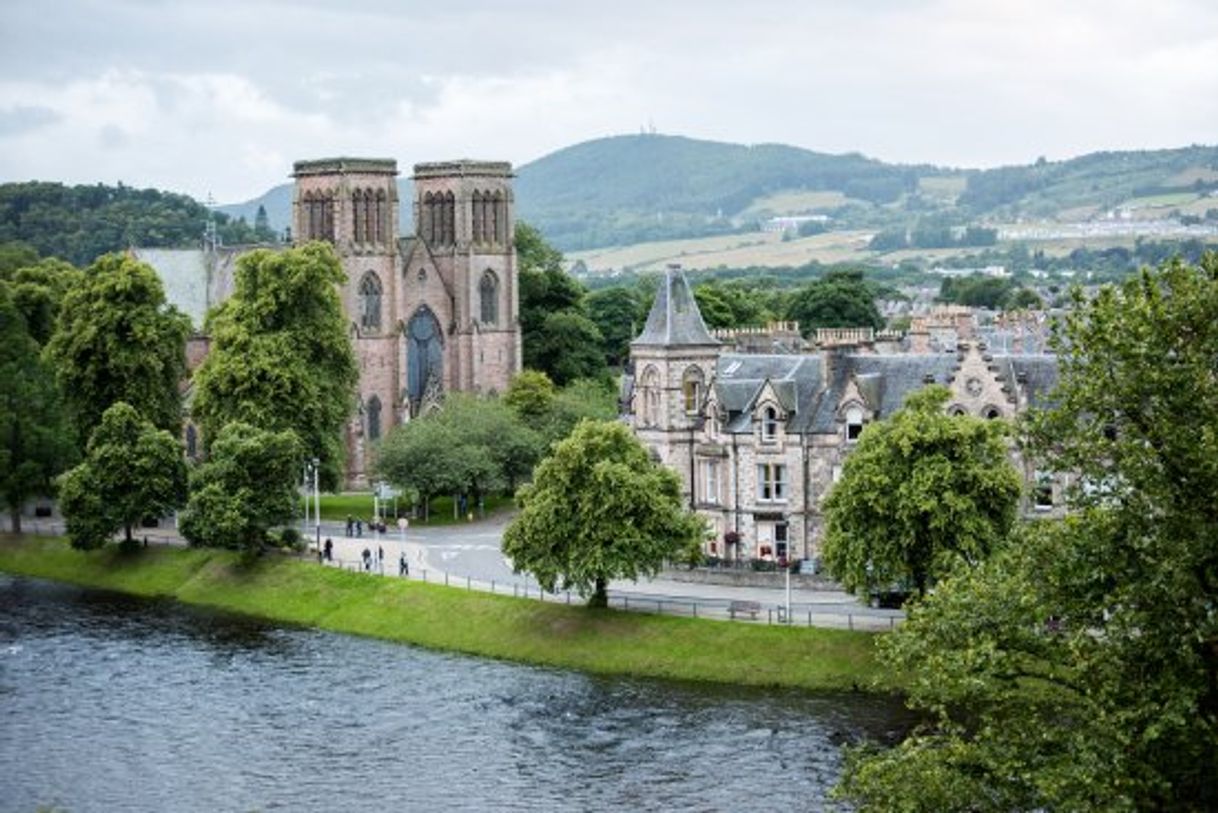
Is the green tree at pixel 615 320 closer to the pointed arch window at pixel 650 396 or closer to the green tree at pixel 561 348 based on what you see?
the green tree at pixel 561 348

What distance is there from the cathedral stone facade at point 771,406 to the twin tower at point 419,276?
4439 cm

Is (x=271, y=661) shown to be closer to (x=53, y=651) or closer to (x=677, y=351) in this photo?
(x=53, y=651)

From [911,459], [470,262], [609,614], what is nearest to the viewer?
[911,459]

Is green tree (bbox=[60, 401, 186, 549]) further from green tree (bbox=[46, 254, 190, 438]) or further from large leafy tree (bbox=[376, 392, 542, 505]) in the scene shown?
large leafy tree (bbox=[376, 392, 542, 505])

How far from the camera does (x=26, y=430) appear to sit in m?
114

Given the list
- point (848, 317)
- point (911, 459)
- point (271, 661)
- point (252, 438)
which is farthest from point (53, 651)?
point (848, 317)

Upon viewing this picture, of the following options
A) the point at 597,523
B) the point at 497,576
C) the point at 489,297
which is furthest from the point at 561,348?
the point at 597,523

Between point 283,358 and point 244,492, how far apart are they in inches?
492

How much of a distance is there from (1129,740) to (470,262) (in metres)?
106

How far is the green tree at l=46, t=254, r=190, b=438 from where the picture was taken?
114875mm

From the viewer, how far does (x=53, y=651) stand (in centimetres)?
8638

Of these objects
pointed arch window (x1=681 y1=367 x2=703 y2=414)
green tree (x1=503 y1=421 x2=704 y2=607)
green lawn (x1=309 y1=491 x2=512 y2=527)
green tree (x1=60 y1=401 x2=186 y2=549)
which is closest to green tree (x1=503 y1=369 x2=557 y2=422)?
green lawn (x1=309 y1=491 x2=512 y2=527)

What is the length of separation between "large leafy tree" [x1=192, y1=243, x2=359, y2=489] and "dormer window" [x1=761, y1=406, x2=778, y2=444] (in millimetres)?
27385

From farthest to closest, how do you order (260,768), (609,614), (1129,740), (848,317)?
(848,317)
(609,614)
(260,768)
(1129,740)
